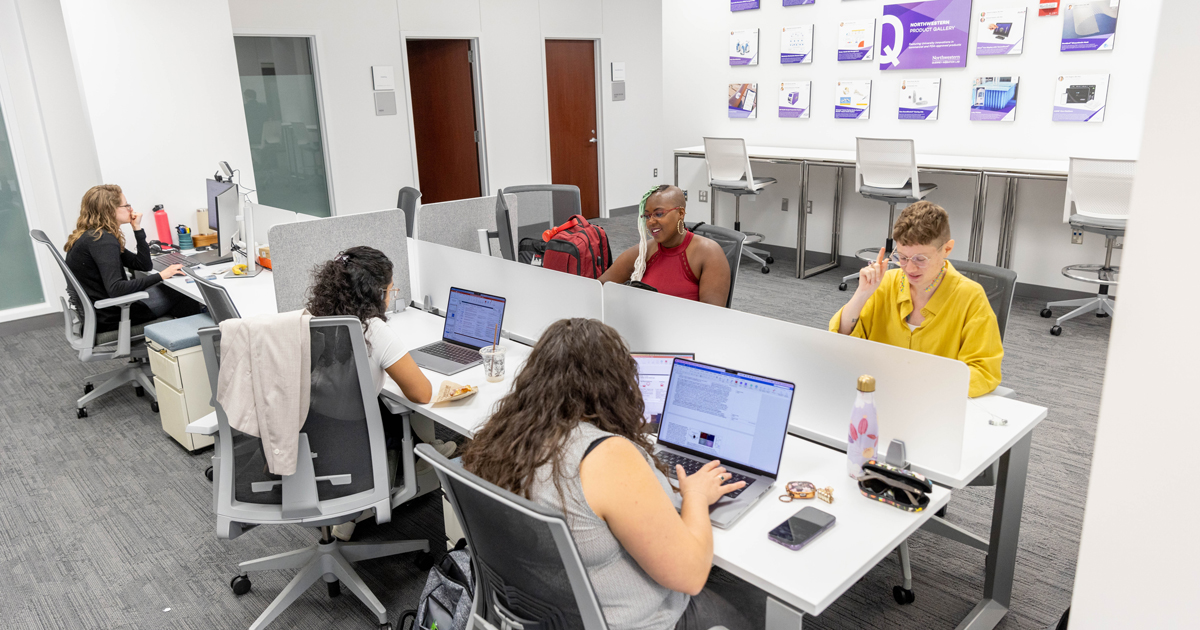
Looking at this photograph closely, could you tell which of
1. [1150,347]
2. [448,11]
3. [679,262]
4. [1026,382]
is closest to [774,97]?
[448,11]

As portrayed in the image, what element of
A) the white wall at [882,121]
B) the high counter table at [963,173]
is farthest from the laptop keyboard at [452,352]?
the white wall at [882,121]

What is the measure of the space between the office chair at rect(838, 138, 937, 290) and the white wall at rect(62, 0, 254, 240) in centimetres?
430

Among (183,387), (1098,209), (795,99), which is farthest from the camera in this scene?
(795,99)

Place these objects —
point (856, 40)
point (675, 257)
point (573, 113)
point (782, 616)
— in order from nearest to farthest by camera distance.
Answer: point (782, 616) < point (675, 257) < point (856, 40) < point (573, 113)

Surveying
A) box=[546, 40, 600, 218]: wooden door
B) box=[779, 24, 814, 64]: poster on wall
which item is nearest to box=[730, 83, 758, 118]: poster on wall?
box=[779, 24, 814, 64]: poster on wall

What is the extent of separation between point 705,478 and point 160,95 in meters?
4.74

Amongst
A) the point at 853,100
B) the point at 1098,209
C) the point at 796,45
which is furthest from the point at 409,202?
the point at 1098,209

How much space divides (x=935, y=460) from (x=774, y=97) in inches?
200

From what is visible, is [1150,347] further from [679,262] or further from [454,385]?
[679,262]

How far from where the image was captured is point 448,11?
6664 millimetres

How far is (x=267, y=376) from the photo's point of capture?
6.40 ft

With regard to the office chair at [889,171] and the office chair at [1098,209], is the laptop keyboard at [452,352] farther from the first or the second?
the office chair at [1098,209]

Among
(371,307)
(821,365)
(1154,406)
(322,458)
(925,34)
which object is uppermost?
(925,34)

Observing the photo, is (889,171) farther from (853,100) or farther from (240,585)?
(240,585)
